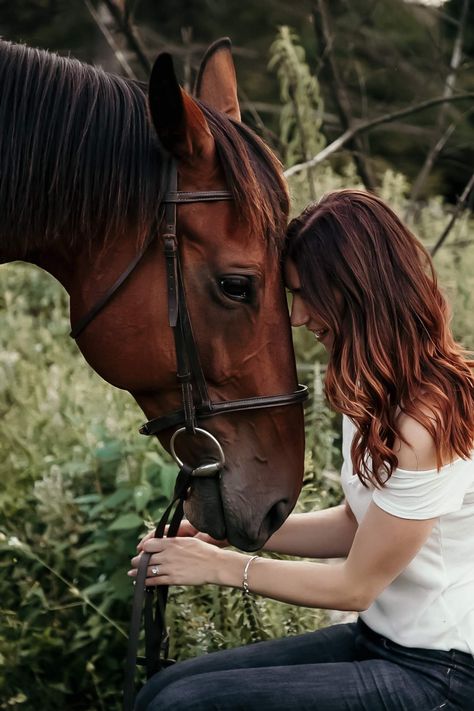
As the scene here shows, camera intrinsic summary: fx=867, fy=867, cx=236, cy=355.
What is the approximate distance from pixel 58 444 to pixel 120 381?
1.49m

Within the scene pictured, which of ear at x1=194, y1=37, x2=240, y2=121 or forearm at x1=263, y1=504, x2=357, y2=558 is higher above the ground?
ear at x1=194, y1=37, x2=240, y2=121

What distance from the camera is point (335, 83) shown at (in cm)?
→ 527

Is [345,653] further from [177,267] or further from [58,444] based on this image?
[58,444]

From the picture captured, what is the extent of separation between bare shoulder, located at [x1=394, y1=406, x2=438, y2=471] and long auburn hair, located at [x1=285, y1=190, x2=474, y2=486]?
3 centimetres

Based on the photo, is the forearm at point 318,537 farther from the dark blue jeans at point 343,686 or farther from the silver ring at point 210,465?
the silver ring at point 210,465

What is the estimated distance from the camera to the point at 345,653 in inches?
83.3

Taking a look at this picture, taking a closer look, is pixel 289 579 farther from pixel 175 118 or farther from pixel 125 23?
pixel 125 23

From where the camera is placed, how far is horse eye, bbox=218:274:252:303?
1870 mm

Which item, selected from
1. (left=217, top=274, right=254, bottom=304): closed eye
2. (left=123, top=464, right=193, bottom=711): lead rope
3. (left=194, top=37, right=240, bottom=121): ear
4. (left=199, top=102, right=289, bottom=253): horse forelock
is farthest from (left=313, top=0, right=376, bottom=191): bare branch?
(left=123, top=464, right=193, bottom=711): lead rope

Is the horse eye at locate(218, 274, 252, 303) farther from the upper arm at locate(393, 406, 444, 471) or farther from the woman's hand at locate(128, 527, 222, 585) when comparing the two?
the woman's hand at locate(128, 527, 222, 585)

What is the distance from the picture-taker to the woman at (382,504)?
184cm

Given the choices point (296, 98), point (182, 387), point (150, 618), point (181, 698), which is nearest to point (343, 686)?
point (181, 698)

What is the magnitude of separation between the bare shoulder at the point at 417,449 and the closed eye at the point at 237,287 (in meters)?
0.44

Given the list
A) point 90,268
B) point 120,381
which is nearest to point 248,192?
point 90,268
